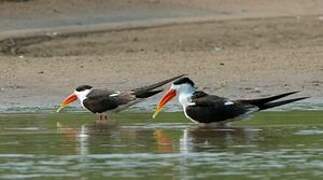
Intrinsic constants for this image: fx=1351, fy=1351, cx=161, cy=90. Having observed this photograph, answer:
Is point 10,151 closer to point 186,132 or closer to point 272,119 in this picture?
point 186,132

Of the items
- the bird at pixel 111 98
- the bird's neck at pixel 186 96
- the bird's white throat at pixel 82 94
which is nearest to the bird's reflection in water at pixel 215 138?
the bird's neck at pixel 186 96

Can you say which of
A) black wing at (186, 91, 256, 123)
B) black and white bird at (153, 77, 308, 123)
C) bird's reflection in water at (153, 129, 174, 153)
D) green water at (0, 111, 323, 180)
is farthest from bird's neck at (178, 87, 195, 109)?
bird's reflection in water at (153, 129, 174, 153)

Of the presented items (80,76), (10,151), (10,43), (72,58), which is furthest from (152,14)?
(10,151)

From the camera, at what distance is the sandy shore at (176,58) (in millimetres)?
17375

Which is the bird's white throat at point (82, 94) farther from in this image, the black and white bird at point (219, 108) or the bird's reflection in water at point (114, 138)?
the black and white bird at point (219, 108)

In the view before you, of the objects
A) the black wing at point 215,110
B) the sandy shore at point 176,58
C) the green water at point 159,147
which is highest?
the sandy shore at point 176,58

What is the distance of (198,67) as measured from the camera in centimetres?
1905

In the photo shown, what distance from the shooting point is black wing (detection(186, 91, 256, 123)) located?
1365 centimetres

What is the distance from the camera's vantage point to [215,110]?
13680mm

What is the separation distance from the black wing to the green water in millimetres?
127

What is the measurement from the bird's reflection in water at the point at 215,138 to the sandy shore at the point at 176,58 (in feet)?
10.3

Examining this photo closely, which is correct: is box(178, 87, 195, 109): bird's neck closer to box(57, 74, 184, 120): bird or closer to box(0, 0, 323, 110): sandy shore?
box(57, 74, 184, 120): bird

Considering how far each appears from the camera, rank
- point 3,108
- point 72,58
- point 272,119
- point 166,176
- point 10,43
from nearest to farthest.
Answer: point 166,176
point 272,119
point 3,108
point 72,58
point 10,43

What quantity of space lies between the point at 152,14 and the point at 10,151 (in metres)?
18.3
